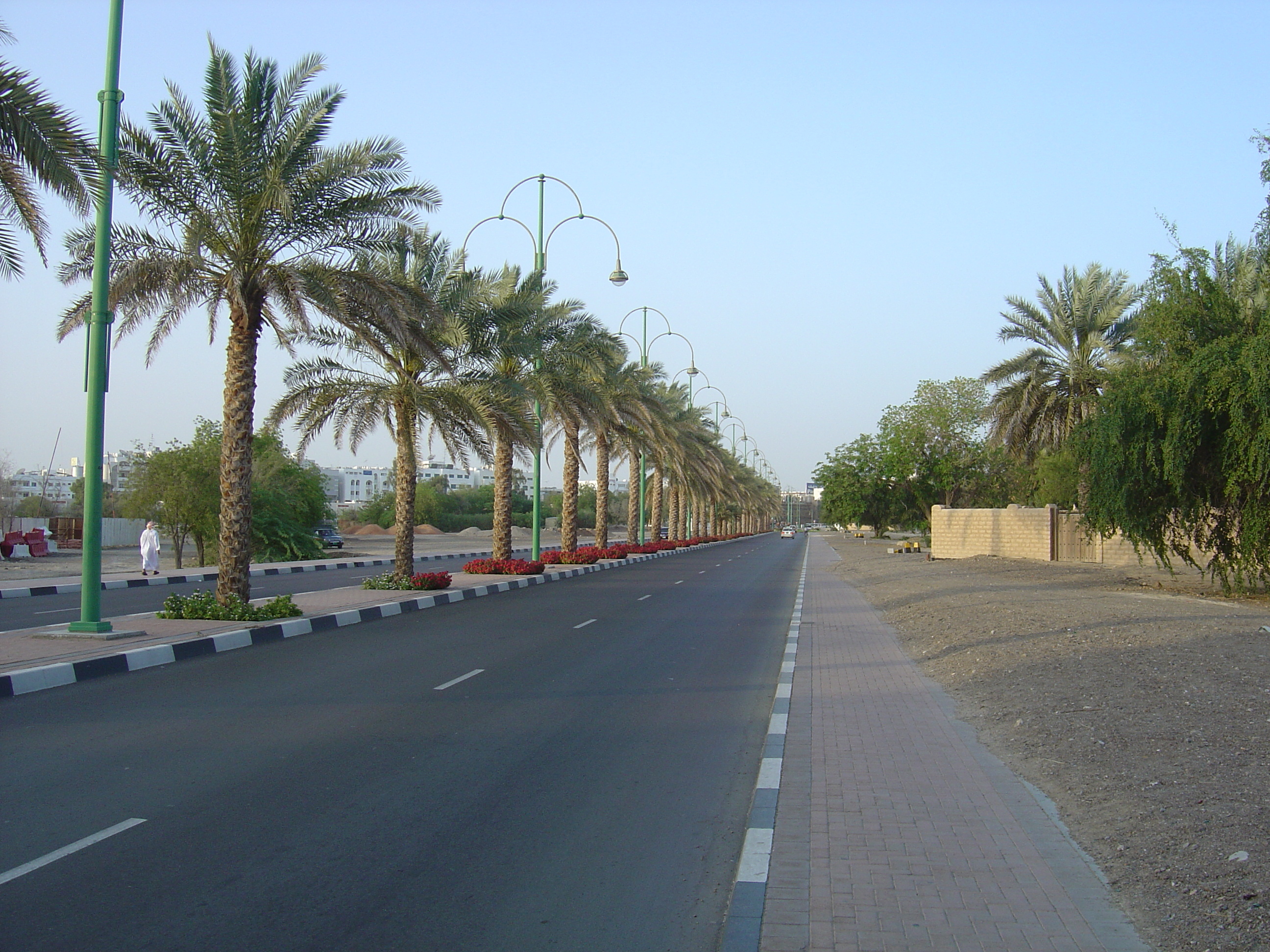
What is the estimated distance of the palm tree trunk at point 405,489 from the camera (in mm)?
20719

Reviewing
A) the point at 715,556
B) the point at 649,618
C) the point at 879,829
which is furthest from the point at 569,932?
the point at 715,556

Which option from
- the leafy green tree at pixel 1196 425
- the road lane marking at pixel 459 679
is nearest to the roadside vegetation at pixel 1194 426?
the leafy green tree at pixel 1196 425

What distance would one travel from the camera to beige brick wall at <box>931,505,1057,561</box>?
1357 inches

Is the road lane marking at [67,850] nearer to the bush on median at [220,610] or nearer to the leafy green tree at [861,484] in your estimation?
the bush on median at [220,610]

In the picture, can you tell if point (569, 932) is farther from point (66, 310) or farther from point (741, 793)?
point (66, 310)

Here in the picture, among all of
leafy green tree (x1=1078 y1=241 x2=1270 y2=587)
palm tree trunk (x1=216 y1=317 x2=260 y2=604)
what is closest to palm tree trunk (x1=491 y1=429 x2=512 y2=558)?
palm tree trunk (x1=216 y1=317 x2=260 y2=604)

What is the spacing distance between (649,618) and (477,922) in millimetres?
12578

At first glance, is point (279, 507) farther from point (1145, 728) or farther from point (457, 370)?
point (1145, 728)

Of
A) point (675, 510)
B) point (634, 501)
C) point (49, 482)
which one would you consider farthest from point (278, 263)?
point (49, 482)

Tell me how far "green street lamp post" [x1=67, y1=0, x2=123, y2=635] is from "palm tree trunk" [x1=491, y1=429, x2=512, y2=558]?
39.9ft

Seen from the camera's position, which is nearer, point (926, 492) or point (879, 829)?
point (879, 829)

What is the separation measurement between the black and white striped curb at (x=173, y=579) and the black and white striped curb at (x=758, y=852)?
11.3 meters

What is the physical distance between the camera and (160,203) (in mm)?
14352

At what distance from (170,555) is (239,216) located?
37.5m
